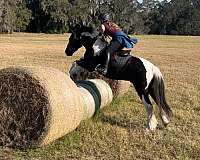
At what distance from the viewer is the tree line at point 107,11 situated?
7731cm

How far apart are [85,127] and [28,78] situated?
5.91ft

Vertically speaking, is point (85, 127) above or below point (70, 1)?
above

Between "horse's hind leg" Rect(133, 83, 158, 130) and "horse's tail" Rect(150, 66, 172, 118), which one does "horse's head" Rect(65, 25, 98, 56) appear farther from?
"horse's tail" Rect(150, 66, 172, 118)

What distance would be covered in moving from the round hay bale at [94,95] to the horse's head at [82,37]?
83 centimetres

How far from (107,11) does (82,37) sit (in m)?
58.4

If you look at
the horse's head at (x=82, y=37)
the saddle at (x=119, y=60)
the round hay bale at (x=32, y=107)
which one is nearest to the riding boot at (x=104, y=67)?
the saddle at (x=119, y=60)

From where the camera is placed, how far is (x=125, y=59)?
8.68 metres

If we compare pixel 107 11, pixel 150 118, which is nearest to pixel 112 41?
pixel 150 118

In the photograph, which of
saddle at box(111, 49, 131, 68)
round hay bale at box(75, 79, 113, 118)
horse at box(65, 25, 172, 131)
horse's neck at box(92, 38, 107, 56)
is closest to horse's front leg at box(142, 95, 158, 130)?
horse at box(65, 25, 172, 131)

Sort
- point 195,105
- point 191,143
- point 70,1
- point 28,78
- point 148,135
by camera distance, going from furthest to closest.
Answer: point 70,1
point 195,105
point 148,135
point 191,143
point 28,78

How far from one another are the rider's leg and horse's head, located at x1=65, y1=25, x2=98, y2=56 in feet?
1.21

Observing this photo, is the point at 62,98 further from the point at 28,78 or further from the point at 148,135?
the point at 148,135

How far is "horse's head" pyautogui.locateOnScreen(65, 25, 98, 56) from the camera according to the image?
8906mm

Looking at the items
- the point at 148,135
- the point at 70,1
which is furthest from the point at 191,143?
the point at 70,1
